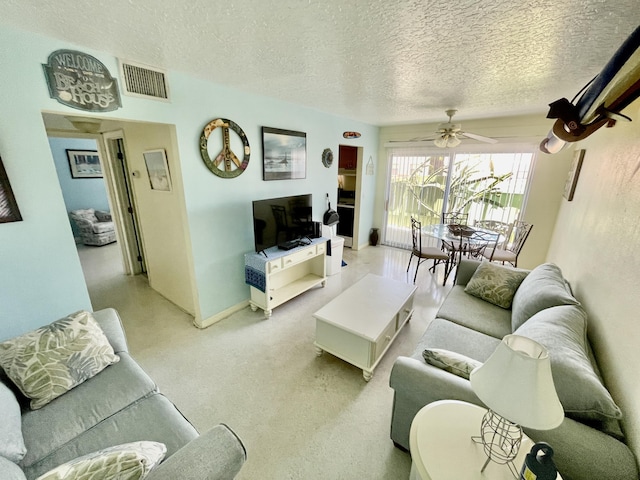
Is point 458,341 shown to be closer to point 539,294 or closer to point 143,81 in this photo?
point 539,294

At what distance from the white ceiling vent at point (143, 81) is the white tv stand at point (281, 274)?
5.50 ft

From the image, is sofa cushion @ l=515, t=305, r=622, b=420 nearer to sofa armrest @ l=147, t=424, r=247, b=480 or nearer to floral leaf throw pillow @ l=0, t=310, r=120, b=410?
sofa armrest @ l=147, t=424, r=247, b=480

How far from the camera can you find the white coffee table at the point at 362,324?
6.79 ft

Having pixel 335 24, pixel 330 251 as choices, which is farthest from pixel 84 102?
pixel 330 251

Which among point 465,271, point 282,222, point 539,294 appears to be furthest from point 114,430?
point 465,271

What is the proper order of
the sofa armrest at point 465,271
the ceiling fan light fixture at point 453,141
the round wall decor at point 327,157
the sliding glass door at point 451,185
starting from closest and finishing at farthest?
the sofa armrest at point 465,271 → the ceiling fan light fixture at point 453,141 → the round wall decor at point 327,157 → the sliding glass door at point 451,185

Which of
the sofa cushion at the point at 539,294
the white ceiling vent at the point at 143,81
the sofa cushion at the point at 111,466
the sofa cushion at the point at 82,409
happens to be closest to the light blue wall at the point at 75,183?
the white ceiling vent at the point at 143,81

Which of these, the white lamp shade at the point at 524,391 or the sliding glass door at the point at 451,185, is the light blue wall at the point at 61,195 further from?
the white lamp shade at the point at 524,391

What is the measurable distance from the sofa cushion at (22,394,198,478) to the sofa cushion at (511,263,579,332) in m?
2.23

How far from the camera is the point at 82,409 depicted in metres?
1.33

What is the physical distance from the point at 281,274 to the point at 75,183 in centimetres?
564

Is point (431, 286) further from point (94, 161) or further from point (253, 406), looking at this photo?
point (94, 161)

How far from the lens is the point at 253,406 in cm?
189

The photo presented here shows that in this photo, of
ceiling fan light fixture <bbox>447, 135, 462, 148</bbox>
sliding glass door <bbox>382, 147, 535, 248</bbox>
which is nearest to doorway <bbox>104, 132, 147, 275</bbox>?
ceiling fan light fixture <bbox>447, 135, 462, 148</bbox>
